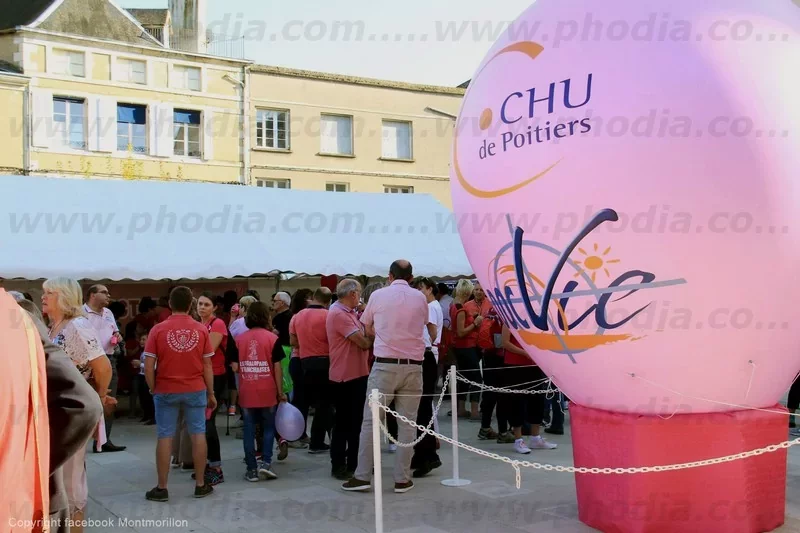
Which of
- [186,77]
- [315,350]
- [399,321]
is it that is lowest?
[315,350]

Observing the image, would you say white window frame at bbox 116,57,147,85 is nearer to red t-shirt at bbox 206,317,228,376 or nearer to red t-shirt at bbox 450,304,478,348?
red t-shirt at bbox 450,304,478,348

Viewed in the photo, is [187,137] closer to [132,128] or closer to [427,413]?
[132,128]

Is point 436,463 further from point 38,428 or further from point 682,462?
point 38,428

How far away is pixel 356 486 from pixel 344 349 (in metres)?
1.20

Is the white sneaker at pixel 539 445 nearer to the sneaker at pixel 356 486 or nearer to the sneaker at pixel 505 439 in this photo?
the sneaker at pixel 505 439

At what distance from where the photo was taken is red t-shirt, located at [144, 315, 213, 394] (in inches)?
263

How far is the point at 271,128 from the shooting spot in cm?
3059

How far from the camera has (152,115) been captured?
94.2 feet

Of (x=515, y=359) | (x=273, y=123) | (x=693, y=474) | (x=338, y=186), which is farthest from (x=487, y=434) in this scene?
(x=338, y=186)

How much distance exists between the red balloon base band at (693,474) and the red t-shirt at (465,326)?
4.67m

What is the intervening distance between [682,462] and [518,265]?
5.28ft

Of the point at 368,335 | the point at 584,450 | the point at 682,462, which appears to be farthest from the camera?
the point at 368,335

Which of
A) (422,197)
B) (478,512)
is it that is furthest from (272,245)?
(478,512)

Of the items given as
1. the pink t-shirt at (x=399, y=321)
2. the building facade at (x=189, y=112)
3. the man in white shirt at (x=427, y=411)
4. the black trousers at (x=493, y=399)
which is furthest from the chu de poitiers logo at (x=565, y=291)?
the building facade at (x=189, y=112)
